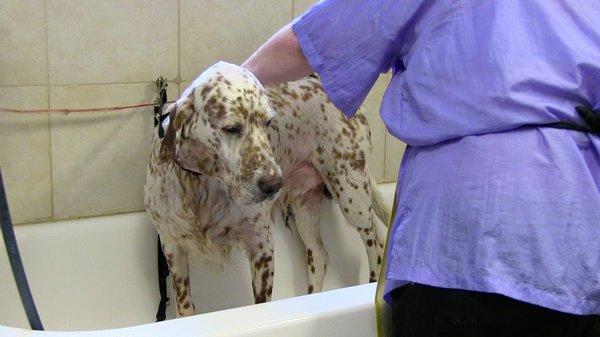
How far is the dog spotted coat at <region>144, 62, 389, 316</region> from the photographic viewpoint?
1860 mm

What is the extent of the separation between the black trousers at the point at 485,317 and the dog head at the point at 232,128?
0.73 metres

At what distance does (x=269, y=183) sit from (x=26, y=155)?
0.94 meters

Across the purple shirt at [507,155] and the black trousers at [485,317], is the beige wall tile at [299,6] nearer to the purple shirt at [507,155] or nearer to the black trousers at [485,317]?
the purple shirt at [507,155]

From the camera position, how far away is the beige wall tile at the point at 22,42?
2.22 meters

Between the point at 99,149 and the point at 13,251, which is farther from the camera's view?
the point at 99,149

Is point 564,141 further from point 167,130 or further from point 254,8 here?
point 254,8

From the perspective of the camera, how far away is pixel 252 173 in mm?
1833

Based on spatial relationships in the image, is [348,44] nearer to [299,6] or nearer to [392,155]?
[299,6]

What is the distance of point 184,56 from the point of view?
2.49 m

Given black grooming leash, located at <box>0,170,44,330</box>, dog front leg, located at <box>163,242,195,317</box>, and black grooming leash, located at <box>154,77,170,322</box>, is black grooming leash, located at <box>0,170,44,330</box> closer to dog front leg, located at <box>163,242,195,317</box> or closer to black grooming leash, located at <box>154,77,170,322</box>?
dog front leg, located at <box>163,242,195,317</box>

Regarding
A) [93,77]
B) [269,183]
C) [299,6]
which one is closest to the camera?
[269,183]

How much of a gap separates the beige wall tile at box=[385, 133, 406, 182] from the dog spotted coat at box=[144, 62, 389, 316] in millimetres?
352

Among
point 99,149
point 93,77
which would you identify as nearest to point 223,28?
point 93,77

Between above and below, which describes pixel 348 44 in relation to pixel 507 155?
above
